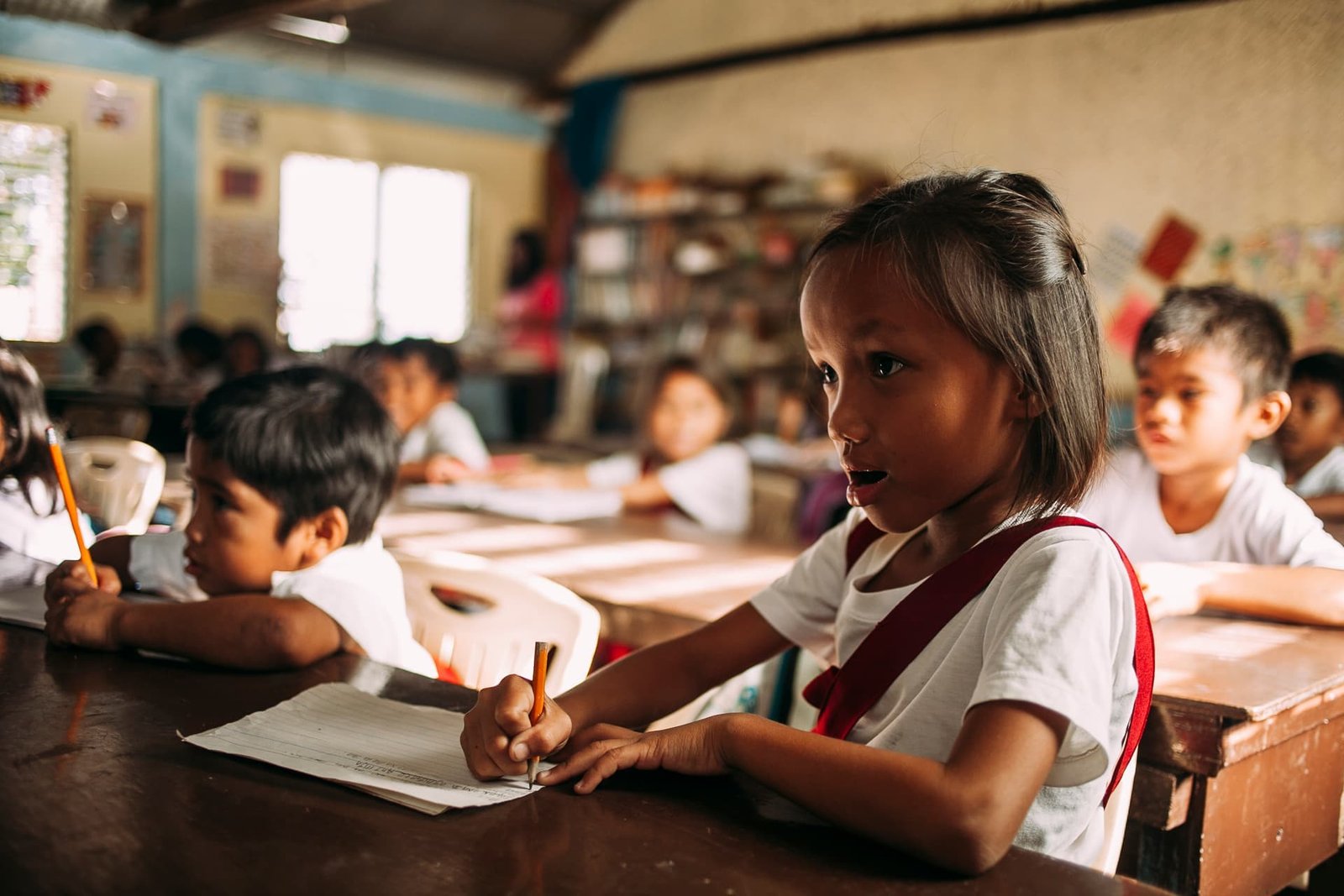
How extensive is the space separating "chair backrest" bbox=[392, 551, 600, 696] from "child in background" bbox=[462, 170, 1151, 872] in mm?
402

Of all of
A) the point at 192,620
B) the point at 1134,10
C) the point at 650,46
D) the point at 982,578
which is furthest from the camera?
the point at 650,46

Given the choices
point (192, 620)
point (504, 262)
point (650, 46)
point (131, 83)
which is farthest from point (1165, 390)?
point (504, 262)

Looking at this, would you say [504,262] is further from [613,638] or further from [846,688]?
[846,688]

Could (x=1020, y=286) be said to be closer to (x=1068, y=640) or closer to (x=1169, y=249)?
(x=1068, y=640)

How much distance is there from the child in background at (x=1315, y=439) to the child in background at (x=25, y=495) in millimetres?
1956

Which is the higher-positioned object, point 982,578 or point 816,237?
point 816,237

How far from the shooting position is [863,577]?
41.8 inches

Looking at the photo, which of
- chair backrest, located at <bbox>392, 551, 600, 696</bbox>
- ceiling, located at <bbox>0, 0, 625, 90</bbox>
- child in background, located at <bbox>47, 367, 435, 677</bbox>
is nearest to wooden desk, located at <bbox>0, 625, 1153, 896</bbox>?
child in background, located at <bbox>47, 367, 435, 677</bbox>

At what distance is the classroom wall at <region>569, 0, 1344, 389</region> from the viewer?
4.80m

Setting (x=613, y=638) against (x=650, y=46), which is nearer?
(x=613, y=638)

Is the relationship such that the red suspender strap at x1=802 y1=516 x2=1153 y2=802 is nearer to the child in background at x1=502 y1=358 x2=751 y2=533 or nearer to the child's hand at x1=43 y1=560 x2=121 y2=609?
the child's hand at x1=43 y1=560 x2=121 y2=609

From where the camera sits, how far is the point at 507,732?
85 cm

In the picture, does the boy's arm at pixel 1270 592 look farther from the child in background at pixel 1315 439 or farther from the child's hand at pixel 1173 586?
the child in background at pixel 1315 439

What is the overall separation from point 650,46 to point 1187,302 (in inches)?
257
